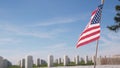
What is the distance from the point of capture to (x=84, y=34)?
448 inches

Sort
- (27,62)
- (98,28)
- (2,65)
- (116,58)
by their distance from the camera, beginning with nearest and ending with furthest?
(98,28) → (27,62) → (2,65) → (116,58)

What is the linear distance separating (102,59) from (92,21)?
14125 millimetres

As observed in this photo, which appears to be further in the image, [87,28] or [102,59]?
[102,59]

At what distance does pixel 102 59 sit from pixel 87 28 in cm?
1401

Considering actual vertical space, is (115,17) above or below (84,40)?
above

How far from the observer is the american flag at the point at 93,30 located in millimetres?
11156

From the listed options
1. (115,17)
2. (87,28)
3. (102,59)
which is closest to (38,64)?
(102,59)

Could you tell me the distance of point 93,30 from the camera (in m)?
11.3

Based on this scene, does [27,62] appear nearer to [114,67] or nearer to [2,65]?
[2,65]

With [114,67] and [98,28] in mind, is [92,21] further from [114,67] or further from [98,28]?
[114,67]

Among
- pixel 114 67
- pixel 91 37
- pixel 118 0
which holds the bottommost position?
pixel 114 67

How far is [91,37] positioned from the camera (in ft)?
37.0

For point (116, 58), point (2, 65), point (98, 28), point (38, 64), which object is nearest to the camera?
point (98, 28)

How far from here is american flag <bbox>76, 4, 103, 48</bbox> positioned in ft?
36.6
